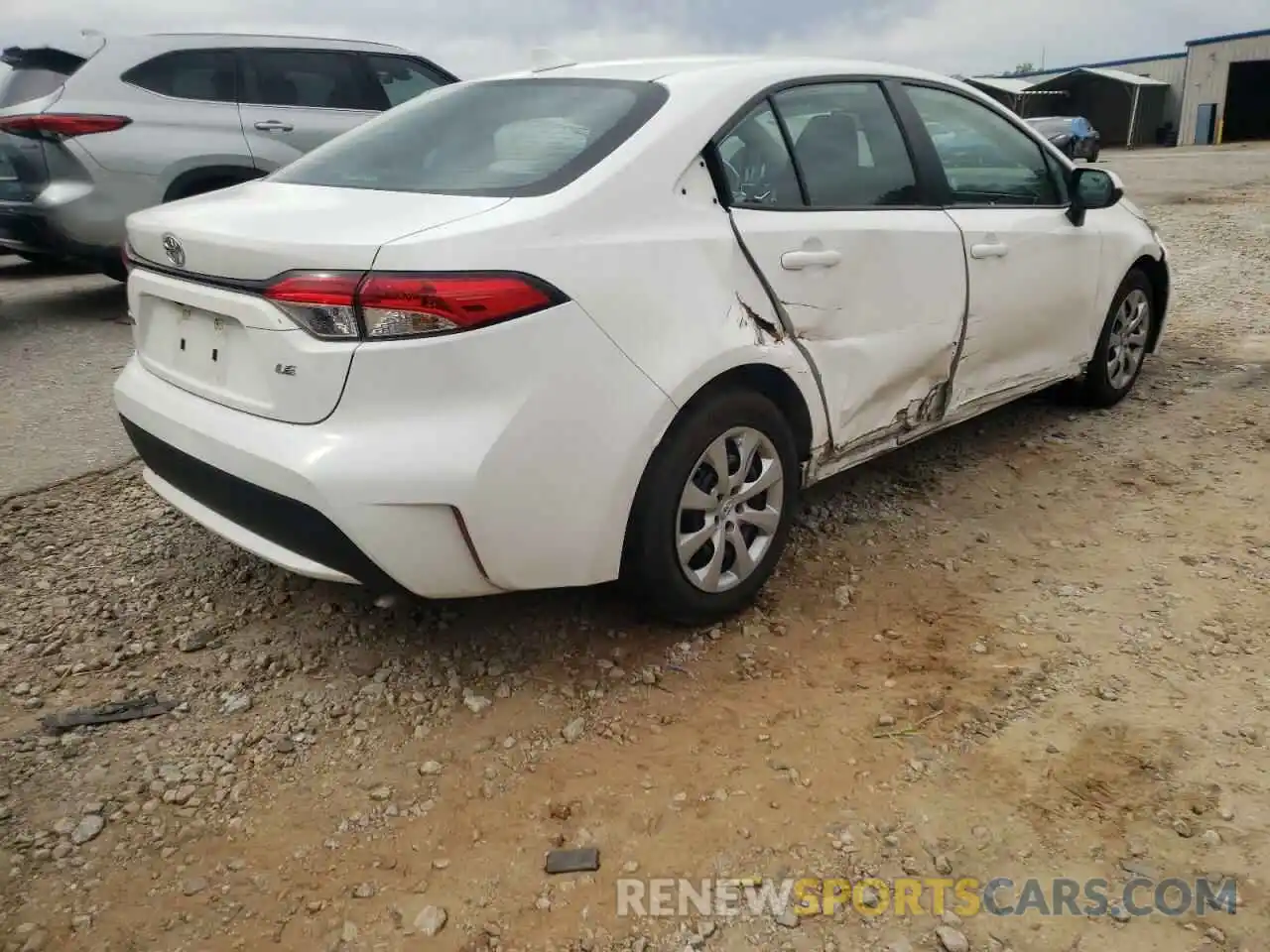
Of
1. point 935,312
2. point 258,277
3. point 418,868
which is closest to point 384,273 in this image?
point 258,277

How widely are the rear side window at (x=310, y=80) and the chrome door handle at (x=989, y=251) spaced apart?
5.08 m

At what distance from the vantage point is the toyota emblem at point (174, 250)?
2.56 meters

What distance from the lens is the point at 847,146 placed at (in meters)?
3.25

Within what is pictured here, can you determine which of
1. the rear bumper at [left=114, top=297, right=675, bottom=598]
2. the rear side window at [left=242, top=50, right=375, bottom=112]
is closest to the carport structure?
the rear side window at [left=242, top=50, right=375, bottom=112]

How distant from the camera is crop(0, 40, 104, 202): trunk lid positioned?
19.7 ft

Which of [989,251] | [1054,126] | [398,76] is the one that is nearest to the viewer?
[989,251]

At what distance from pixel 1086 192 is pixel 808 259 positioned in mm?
1932

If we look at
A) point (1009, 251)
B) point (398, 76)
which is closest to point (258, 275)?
point (1009, 251)

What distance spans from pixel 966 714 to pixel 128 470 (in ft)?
10.8

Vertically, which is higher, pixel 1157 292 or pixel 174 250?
pixel 174 250

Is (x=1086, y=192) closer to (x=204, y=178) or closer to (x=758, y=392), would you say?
(x=758, y=392)

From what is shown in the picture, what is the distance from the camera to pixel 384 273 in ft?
7.20

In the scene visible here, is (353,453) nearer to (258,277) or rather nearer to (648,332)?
(258,277)

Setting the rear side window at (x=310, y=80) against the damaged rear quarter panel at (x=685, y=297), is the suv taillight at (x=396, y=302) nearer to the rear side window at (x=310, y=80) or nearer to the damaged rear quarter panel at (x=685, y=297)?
the damaged rear quarter panel at (x=685, y=297)
